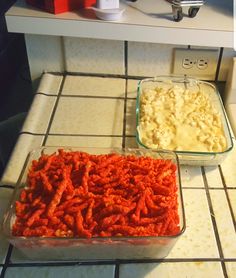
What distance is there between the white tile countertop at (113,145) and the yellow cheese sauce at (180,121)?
4 cm

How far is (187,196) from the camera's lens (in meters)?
0.58

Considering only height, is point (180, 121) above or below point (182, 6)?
below

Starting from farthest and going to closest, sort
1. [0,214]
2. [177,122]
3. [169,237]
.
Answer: [177,122] < [0,214] < [169,237]

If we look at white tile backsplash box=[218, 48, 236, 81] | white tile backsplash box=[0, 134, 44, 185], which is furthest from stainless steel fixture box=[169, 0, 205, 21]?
white tile backsplash box=[0, 134, 44, 185]

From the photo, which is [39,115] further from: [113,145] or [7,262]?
[7,262]

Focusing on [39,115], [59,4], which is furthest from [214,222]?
[59,4]

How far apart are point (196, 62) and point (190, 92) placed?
3.7 inches

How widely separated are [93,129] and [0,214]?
0.83 ft

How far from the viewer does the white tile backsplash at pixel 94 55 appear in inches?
31.3

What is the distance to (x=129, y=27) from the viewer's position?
721 mm

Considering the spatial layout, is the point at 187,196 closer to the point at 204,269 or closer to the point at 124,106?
the point at 204,269

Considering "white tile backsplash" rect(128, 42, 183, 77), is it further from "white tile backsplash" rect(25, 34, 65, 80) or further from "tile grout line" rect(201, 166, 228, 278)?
"tile grout line" rect(201, 166, 228, 278)

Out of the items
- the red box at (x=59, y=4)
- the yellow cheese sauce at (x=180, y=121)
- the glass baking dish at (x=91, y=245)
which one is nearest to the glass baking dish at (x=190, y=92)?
the yellow cheese sauce at (x=180, y=121)

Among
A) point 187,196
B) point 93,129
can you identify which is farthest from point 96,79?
point 187,196
